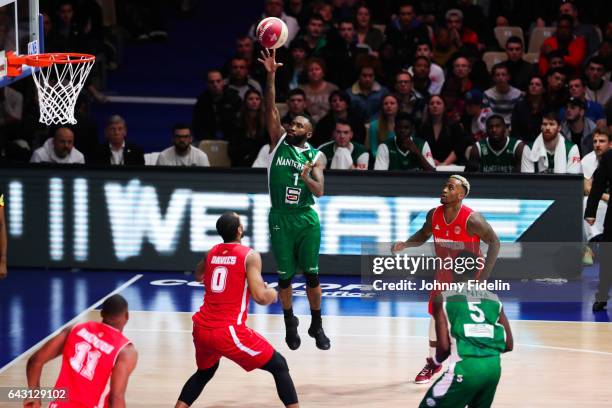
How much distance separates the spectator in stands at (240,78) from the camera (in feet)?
52.4

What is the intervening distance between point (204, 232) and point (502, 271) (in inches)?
136

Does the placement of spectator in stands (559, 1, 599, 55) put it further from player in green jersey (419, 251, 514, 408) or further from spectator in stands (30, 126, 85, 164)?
player in green jersey (419, 251, 514, 408)

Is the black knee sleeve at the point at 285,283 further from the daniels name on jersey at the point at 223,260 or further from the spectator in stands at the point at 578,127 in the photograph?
the spectator in stands at the point at 578,127

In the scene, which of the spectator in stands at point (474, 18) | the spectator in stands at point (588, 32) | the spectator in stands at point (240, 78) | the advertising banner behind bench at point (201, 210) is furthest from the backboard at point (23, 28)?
the spectator in stands at point (588, 32)

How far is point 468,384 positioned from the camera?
718cm

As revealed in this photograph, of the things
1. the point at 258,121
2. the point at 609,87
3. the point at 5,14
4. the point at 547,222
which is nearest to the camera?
the point at 5,14

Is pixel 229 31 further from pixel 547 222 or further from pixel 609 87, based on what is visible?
pixel 547 222

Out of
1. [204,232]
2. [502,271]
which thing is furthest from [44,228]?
[502,271]

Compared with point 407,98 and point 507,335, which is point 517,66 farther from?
point 507,335

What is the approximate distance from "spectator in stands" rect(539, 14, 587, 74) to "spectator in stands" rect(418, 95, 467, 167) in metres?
2.49

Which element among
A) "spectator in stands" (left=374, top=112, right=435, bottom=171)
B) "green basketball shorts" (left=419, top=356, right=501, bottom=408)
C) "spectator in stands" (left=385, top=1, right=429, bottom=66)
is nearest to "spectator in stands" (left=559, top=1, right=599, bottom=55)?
"spectator in stands" (left=385, top=1, right=429, bottom=66)

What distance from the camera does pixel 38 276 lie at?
14062 mm

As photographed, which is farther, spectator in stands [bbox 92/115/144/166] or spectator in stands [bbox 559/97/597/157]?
spectator in stands [bbox 559/97/597/157]

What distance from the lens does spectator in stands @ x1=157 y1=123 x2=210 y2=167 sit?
47.3 feet
